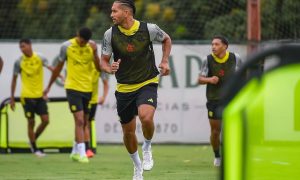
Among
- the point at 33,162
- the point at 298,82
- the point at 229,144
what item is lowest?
the point at 33,162

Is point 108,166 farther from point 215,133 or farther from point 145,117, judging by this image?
point 145,117

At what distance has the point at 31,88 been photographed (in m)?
16.1

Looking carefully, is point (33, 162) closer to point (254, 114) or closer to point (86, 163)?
point (86, 163)

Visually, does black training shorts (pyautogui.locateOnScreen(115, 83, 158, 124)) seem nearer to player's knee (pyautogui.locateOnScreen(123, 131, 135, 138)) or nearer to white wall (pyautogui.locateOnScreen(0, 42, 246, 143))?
player's knee (pyautogui.locateOnScreen(123, 131, 135, 138))

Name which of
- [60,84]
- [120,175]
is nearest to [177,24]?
[60,84]

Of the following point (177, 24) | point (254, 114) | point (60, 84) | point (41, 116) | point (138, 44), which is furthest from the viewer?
point (177, 24)

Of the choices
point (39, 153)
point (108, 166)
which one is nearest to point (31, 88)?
point (39, 153)

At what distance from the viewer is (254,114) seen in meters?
2.39

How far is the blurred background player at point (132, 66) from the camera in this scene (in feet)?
30.2

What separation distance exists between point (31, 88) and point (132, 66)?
687cm

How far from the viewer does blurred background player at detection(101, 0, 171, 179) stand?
9.22 meters

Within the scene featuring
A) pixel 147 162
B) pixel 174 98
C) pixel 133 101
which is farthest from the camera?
pixel 174 98

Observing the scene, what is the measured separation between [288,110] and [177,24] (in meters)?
18.6

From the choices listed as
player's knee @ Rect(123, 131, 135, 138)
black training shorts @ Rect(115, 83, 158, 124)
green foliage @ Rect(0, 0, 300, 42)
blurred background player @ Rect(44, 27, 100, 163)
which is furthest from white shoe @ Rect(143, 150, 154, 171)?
green foliage @ Rect(0, 0, 300, 42)
